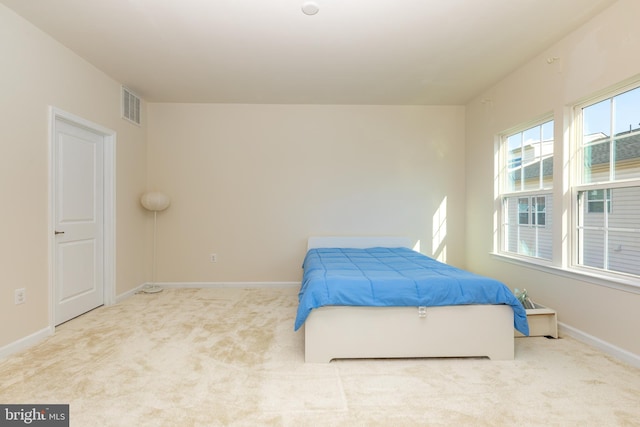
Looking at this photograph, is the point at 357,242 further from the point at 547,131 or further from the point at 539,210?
the point at 547,131

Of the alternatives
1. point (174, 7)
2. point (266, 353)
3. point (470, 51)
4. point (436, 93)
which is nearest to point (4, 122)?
point (174, 7)

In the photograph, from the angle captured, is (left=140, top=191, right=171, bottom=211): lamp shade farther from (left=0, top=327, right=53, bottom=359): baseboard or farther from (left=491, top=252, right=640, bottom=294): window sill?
(left=491, top=252, right=640, bottom=294): window sill

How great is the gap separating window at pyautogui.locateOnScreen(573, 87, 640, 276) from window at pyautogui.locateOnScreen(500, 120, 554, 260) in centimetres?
33

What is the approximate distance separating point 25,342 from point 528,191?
4.62 metres

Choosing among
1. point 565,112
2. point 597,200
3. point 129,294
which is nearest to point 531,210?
point 597,200

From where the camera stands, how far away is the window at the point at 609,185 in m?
2.24

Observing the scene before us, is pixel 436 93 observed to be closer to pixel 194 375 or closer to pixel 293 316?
pixel 293 316

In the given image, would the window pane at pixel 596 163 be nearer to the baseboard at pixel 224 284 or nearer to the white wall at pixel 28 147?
the baseboard at pixel 224 284

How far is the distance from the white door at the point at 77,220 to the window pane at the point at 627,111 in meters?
4.53

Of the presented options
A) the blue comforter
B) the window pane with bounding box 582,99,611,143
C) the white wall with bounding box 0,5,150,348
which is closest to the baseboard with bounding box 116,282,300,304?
the white wall with bounding box 0,5,150,348

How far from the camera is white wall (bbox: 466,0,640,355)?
2.20m

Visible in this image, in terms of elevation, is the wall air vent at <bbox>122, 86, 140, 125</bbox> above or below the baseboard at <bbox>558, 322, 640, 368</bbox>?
above

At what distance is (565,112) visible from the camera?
273cm

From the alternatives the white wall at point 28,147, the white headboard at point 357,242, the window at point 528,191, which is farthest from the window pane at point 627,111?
the white wall at point 28,147
